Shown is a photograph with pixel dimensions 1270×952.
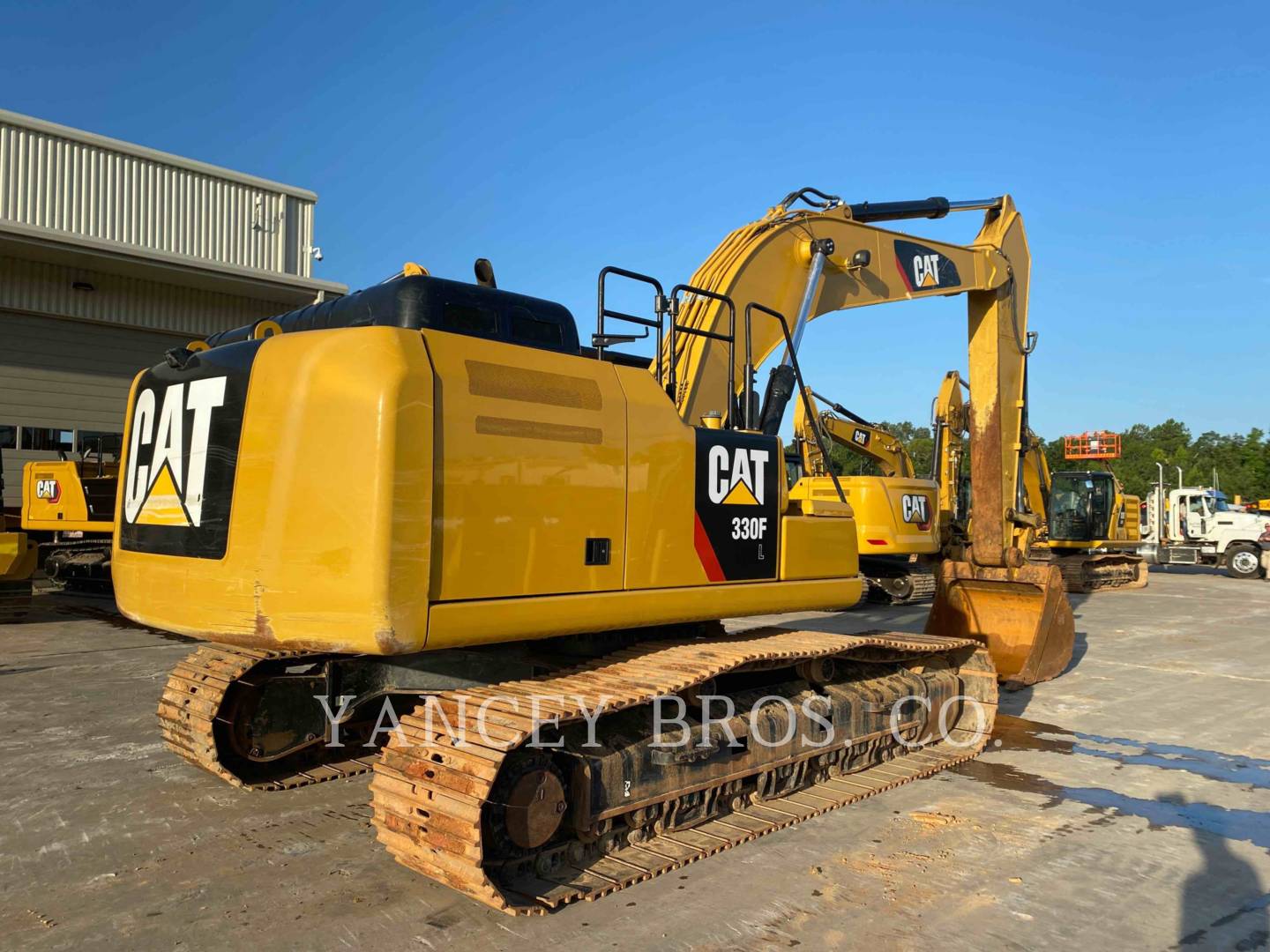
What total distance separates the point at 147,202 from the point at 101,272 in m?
1.89

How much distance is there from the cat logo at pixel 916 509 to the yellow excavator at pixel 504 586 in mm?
8756

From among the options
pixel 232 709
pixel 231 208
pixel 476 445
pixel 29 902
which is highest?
pixel 231 208

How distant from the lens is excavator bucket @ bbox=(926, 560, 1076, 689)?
883cm

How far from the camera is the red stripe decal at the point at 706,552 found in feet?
16.7

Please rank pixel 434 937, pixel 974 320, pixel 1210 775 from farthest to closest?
pixel 974 320 < pixel 1210 775 < pixel 434 937

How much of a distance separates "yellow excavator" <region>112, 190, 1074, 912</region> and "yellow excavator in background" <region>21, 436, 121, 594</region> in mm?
11378

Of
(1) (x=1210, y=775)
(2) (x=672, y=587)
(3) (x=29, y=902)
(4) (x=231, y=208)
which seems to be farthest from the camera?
Answer: (4) (x=231, y=208)

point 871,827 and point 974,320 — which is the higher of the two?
point 974,320

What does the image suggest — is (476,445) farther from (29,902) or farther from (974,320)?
(974,320)

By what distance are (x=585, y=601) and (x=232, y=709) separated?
240 cm

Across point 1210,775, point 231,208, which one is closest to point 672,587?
point 1210,775

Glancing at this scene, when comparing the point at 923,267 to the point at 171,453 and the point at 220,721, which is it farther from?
the point at 220,721

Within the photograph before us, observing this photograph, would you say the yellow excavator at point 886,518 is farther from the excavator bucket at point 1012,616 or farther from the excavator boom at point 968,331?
the excavator bucket at point 1012,616

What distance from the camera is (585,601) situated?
4504 millimetres
